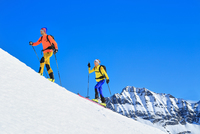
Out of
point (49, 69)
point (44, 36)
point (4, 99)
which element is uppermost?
point (44, 36)

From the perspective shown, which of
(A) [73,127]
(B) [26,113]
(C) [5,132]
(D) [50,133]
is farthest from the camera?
(A) [73,127]

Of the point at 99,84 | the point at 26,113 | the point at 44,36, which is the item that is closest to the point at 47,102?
the point at 26,113

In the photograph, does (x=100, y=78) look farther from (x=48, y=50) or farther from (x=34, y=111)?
(x=34, y=111)

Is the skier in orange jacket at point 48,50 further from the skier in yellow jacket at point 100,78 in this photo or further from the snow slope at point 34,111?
the snow slope at point 34,111

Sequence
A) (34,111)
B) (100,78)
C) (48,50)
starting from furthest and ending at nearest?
(100,78), (48,50), (34,111)

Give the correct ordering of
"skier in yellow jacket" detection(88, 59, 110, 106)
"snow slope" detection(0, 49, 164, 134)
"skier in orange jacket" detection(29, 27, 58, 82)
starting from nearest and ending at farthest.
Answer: "snow slope" detection(0, 49, 164, 134) < "skier in orange jacket" detection(29, 27, 58, 82) < "skier in yellow jacket" detection(88, 59, 110, 106)

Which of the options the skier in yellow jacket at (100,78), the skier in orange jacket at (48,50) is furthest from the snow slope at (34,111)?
the skier in yellow jacket at (100,78)

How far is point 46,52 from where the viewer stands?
33.4 feet

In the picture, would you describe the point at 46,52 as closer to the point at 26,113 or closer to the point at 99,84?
the point at 99,84

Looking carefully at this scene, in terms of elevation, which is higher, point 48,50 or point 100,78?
point 100,78

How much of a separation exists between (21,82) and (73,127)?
215 cm

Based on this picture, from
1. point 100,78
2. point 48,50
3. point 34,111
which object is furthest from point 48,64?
point 34,111

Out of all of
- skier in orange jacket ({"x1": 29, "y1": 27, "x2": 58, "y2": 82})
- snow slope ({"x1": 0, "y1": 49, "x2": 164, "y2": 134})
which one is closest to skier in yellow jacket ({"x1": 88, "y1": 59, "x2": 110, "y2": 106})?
skier in orange jacket ({"x1": 29, "y1": 27, "x2": 58, "y2": 82})

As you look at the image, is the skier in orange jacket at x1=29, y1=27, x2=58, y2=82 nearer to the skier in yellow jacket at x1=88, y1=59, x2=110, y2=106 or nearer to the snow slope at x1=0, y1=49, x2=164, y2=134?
the skier in yellow jacket at x1=88, y1=59, x2=110, y2=106
